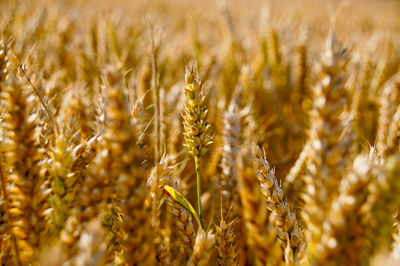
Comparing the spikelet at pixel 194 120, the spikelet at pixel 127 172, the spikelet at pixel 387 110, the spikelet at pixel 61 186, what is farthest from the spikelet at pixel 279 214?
the spikelet at pixel 387 110

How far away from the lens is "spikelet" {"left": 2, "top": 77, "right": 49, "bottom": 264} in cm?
74

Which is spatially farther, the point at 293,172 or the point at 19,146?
the point at 293,172

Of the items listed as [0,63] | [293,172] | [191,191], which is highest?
[0,63]

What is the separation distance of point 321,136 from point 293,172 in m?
1.04

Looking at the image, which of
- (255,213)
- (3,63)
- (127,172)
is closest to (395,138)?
(255,213)

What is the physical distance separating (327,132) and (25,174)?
77 cm

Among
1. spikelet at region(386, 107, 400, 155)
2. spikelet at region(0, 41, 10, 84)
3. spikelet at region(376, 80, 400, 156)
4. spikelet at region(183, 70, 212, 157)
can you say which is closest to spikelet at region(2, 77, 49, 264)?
spikelet at region(0, 41, 10, 84)

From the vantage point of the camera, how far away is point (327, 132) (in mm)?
642

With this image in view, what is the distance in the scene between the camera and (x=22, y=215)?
2.57ft

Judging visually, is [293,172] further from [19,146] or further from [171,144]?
[19,146]

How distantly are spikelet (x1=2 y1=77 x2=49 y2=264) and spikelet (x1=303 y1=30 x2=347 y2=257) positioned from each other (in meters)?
0.69

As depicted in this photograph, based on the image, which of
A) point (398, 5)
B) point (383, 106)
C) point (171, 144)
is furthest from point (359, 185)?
point (398, 5)

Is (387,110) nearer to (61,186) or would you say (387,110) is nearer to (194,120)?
(194,120)

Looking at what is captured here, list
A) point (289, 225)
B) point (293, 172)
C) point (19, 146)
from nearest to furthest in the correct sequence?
point (19, 146) < point (289, 225) < point (293, 172)
